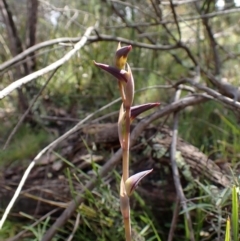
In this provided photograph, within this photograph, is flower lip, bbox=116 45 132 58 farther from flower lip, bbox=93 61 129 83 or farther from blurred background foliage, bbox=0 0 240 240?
blurred background foliage, bbox=0 0 240 240

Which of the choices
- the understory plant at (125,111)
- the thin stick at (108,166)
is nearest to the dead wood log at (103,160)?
the thin stick at (108,166)

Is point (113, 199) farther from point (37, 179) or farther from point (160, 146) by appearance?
point (37, 179)

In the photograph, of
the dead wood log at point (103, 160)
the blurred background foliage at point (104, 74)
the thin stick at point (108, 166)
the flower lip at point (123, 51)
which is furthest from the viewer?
the blurred background foliage at point (104, 74)

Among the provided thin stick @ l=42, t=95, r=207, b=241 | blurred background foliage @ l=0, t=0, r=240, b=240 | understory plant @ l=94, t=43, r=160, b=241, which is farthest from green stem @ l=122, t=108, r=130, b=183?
blurred background foliage @ l=0, t=0, r=240, b=240

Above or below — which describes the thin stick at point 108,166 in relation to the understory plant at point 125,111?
below

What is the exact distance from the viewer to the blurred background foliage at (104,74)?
1834 mm

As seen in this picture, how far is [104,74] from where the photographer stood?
7.30 feet

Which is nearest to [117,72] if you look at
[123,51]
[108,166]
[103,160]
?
[123,51]

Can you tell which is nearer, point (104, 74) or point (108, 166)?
point (108, 166)

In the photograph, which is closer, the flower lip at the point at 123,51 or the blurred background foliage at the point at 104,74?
the flower lip at the point at 123,51

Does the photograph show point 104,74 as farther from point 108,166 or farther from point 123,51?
point 123,51

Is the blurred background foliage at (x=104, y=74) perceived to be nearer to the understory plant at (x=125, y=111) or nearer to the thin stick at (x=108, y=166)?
the thin stick at (x=108, y=166)

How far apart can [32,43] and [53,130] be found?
463 mm

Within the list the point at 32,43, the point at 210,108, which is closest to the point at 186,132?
the point at 210,108
